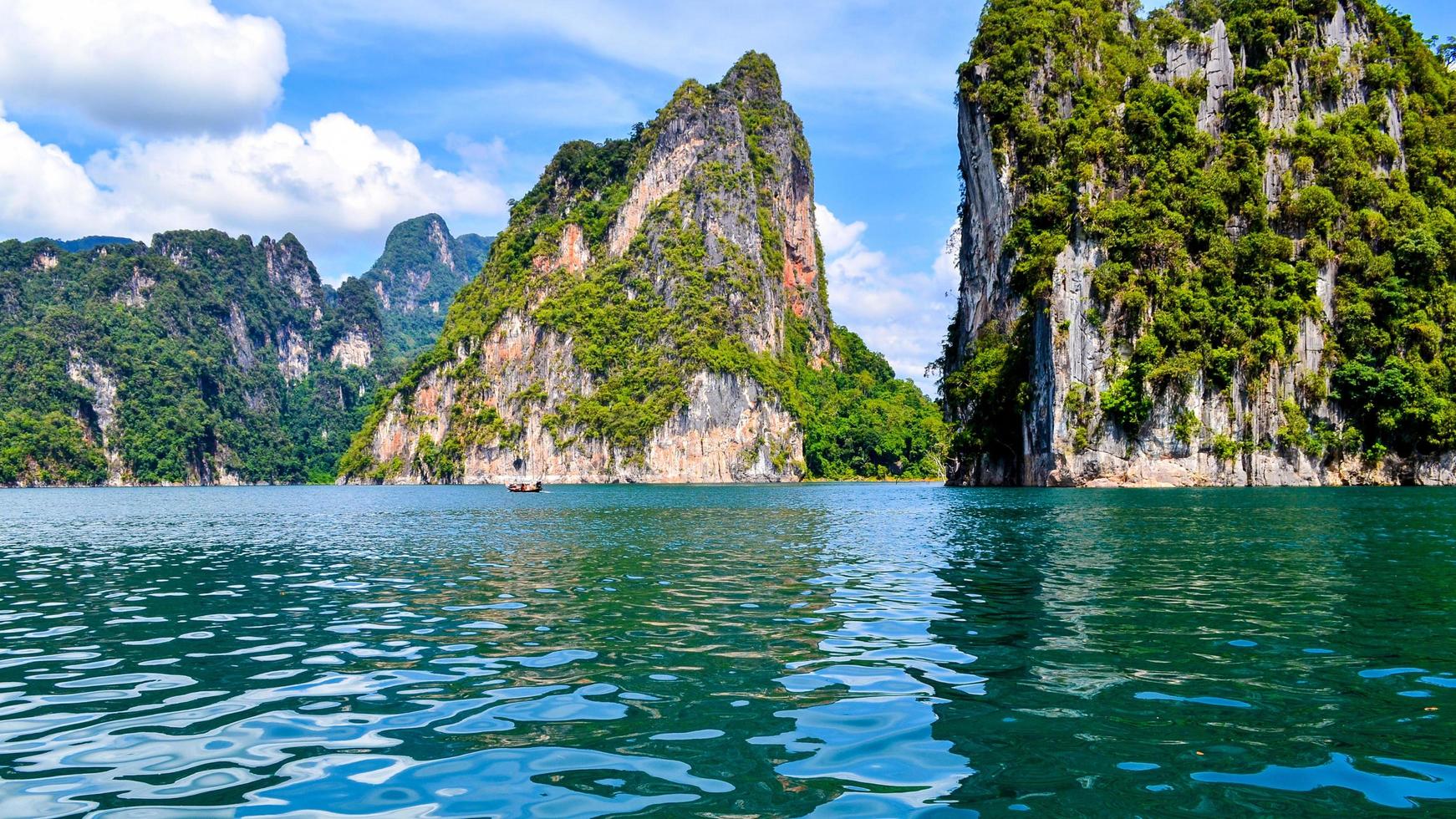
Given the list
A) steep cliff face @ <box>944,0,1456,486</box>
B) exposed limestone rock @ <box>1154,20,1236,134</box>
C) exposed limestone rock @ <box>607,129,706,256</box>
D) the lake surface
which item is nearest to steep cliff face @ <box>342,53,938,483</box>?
exposed limestone rock @ <box>607,129,706,256</box>

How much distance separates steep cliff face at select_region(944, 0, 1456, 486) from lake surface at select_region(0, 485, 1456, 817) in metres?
50.1

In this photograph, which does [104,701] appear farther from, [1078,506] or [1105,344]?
[1105,344]

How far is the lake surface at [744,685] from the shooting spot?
6.89m

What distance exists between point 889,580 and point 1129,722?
11.6 meters

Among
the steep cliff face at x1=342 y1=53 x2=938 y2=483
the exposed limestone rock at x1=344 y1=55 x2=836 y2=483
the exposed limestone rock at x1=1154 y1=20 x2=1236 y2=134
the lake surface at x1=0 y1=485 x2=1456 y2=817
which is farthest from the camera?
the steep cliff face at x1=342 y1=53 x2=938 y2=483

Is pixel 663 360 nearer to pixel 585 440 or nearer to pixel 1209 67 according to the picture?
pixel 585 440

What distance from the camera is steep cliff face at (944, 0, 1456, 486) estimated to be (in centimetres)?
7088

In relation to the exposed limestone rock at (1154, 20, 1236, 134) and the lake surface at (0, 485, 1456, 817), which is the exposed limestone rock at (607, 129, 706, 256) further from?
the lake surface at (0, 485, 1456, 817)

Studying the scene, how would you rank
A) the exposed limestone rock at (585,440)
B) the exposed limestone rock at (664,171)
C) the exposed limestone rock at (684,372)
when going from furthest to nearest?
1. the exposed limestone rock at (664,171)
2. the exposed limestone rock at (684,372)
3. the exposed limestone rock at (585,440)

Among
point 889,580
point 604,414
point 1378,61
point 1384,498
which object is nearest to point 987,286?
point 1378,61

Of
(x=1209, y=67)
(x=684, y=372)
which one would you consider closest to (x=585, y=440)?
(x=684, y=372)

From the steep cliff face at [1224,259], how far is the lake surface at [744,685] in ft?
164

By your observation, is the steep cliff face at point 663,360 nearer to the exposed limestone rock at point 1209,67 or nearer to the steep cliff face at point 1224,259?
the steep cliff face at point 1224,259

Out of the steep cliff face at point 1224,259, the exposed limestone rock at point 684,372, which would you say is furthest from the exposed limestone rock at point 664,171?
the steep cliff face at point 1224,259
